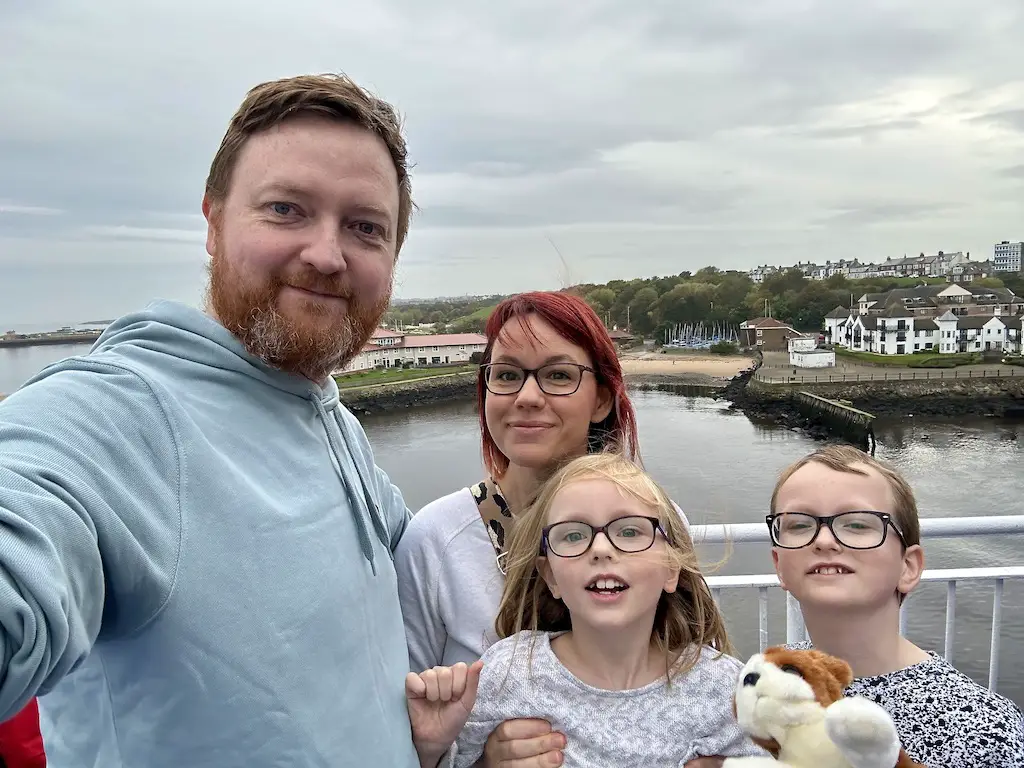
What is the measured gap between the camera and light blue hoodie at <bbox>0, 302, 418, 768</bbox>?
754 millimetres

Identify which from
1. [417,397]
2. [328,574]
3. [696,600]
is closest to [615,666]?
[696,600]

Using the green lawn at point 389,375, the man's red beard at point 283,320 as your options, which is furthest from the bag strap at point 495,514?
the green lawn at point 389,375

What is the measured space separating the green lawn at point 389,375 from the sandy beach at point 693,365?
46.5 ft

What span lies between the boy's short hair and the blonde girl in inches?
12.9

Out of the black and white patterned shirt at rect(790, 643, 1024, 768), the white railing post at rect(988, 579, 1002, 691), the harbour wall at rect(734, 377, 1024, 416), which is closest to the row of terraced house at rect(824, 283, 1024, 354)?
the harbour wall at rect(734, 377, 1024, 416)

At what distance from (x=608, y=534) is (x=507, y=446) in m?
0.37

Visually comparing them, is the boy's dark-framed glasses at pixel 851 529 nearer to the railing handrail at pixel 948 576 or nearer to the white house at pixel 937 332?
the railing handrail at pixel 948 576

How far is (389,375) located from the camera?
159 feet

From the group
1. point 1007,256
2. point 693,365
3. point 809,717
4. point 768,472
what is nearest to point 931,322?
point 693,365

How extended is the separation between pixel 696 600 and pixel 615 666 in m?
0.24

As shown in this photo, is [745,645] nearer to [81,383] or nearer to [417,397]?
[81,383]

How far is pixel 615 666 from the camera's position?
4.51ft

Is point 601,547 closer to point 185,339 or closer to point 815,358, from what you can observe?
point 185,339

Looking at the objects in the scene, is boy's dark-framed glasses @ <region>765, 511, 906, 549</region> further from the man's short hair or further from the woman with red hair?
the man's short hair
